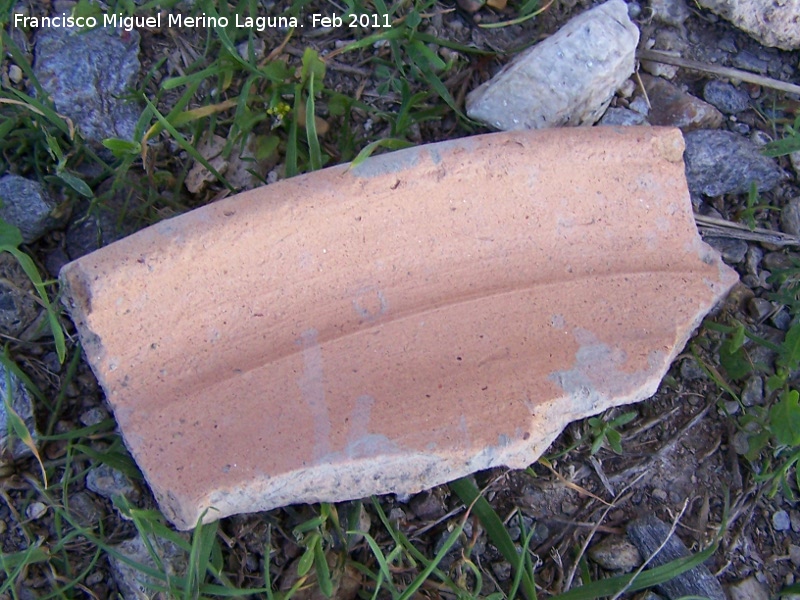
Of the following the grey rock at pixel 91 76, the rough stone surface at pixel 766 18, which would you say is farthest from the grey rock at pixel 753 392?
the grey rock at pixel 91 76

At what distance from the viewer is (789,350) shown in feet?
4.65

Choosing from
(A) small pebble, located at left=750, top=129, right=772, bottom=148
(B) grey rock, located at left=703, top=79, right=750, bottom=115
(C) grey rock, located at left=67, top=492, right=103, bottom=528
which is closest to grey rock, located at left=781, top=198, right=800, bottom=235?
(A) small pebble, located at left=750, top=129, right=772, bottom=148

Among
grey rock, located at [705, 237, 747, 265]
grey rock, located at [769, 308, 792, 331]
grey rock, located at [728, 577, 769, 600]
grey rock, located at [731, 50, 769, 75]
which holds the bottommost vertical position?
grey rock, located at [728, 577, 769, 600]

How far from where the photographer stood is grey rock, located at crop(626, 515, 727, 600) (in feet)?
4.51

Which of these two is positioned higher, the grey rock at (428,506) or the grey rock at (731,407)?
the grey rock at (428,506)

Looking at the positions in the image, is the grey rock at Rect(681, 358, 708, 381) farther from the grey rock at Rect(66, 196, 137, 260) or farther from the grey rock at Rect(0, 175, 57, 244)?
the grey rock at Rect(0, 175, 57, 244)

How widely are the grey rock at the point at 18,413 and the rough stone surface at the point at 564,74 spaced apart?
1.11 meters

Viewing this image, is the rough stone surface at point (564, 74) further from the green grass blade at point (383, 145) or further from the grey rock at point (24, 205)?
the grey rock at point (24, 205)

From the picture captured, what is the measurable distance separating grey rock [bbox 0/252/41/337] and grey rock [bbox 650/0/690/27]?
156 cm

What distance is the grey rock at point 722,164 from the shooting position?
5.14 feet

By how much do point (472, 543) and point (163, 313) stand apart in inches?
29.4

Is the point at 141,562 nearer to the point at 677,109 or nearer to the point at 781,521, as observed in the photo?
the point at 781,521

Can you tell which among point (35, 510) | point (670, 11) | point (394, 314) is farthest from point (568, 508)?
point (670, 11)

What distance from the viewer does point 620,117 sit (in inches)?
62.6
